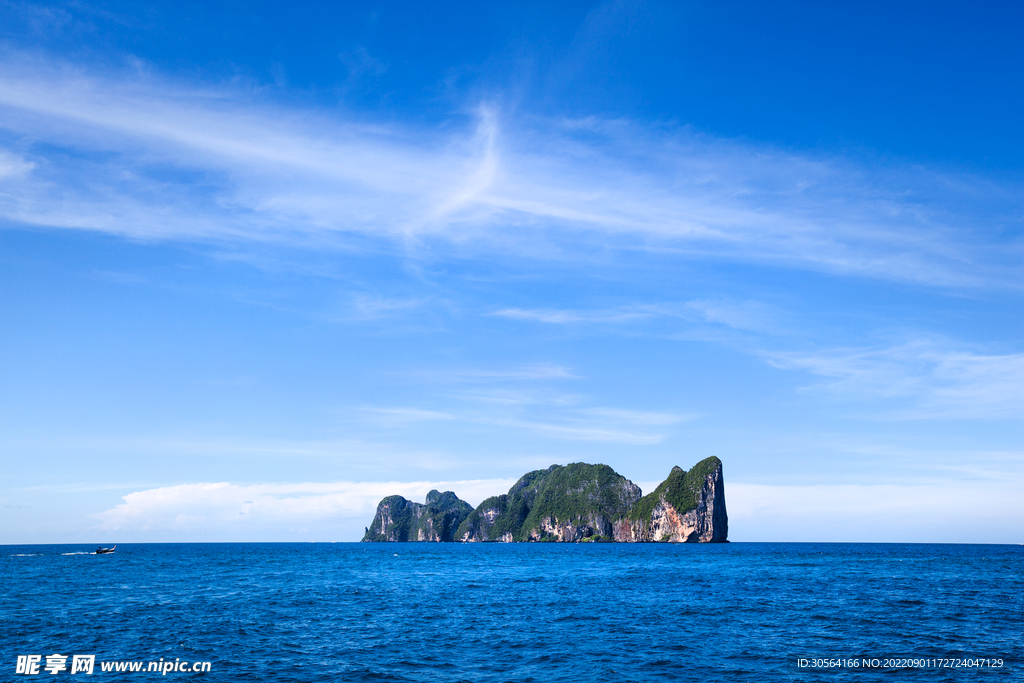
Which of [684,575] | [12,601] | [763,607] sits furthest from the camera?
[684,575]

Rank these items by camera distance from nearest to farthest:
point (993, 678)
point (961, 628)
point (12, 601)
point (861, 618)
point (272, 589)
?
point (993, 678) → point (961, 628) → point (861, 618) → point (12, 601) → point (272, 589)

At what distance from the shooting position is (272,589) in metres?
66.4

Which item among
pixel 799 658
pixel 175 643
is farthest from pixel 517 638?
pixel 175 643

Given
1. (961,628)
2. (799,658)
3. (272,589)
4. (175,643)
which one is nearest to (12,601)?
(272,589)

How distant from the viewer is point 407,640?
37125mm

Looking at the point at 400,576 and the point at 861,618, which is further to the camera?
the point at 400,576

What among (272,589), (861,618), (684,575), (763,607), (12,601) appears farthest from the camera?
(684,575)

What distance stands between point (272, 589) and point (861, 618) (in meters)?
58.7

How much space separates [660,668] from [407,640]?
53.0ft

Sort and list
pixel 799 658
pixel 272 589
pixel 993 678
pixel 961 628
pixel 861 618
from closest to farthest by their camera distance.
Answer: pixel 993 678 → pixel 799 658 → pixel 961 628 → pixel 861 618 → pixel 272 589

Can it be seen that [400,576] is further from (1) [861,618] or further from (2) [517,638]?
(1) [861,618]

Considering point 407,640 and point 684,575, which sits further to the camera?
point 684,575

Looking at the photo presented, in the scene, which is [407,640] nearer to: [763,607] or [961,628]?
[763,607]

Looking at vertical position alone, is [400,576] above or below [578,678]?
below
